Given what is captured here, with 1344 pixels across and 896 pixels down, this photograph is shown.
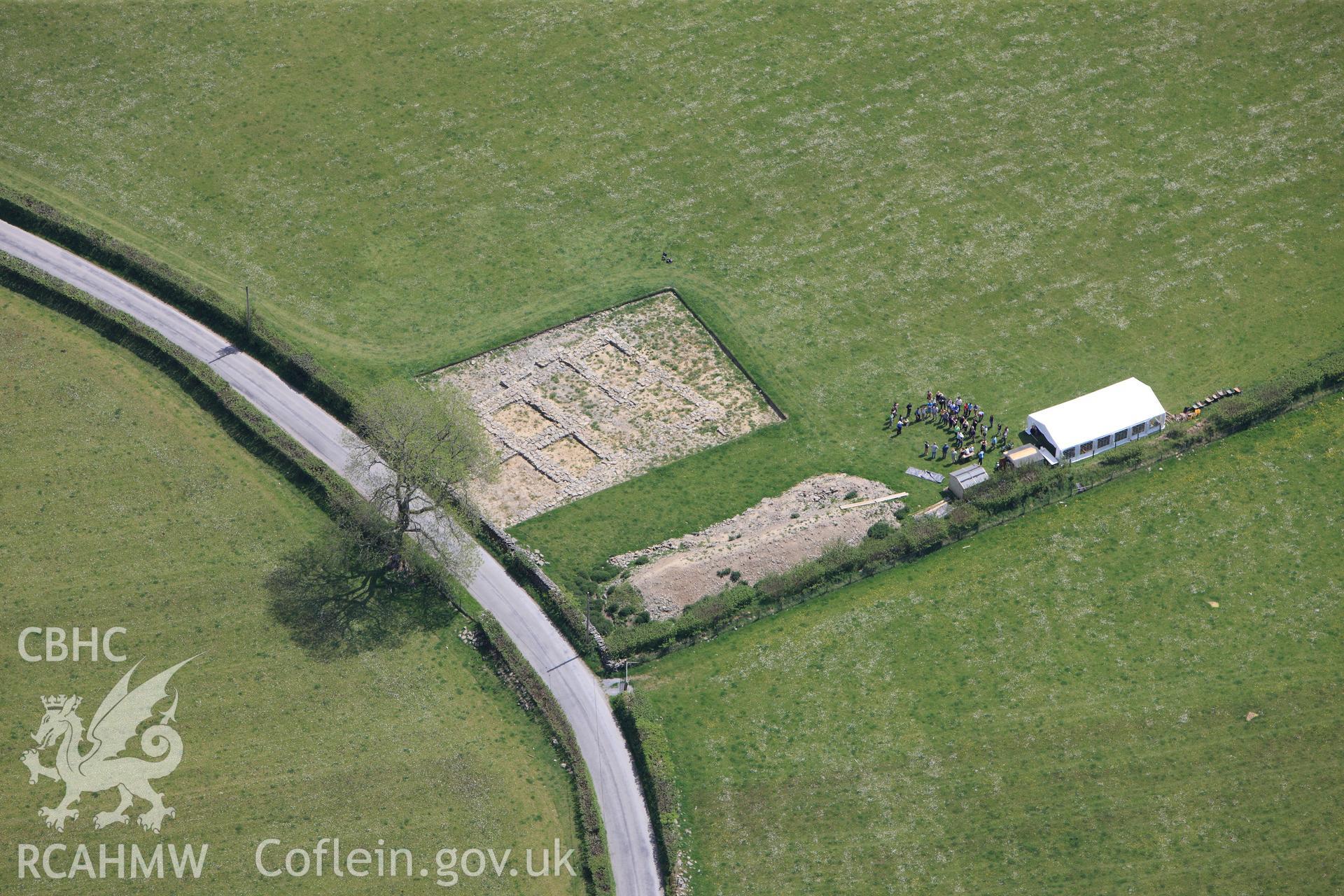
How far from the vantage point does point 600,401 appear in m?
110

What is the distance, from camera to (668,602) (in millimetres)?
95688

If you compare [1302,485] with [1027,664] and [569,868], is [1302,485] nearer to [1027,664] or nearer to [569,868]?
[1027,664]

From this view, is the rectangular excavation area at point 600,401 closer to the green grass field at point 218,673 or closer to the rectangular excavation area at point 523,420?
the rectangular excavation area at point 523,420

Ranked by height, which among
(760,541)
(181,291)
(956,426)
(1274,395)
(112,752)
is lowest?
(112,752)

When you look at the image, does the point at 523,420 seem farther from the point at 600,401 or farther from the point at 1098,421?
the point at 1098,421

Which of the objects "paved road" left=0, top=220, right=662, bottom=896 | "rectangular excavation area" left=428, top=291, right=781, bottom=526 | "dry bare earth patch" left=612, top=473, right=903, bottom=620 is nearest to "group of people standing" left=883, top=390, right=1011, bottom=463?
"dry bare earth patch" left=612, top=473, right=903, bottom=620

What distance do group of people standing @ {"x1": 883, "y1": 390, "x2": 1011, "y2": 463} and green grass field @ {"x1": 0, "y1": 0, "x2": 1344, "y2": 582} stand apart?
1.48 meters

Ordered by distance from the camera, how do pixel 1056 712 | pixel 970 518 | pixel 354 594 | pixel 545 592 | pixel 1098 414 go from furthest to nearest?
1. pixel 1098 414
2. pixel 970 518
3. pixel 354 594
4. pixel 545 592
5. pixel 1056 712

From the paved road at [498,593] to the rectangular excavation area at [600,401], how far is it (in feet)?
26.8

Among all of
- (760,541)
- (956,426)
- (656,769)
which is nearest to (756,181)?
(956,426)

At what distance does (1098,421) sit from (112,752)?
7208cm

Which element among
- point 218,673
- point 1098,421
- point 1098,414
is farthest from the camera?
point 1098,414

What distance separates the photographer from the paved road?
8588cm

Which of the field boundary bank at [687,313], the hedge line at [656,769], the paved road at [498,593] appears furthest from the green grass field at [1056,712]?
the field boundary bank at [687,313]
